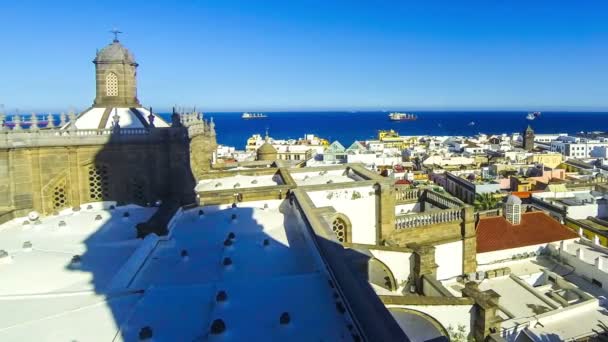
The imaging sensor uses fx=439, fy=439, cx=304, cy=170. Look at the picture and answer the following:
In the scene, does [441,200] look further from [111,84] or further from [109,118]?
[111,84]

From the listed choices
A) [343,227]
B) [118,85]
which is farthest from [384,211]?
[118,85]

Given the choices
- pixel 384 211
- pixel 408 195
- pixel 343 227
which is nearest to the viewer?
pixel 343 227

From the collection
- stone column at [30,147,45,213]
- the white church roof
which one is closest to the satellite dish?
stone column at [30,147,45,213]

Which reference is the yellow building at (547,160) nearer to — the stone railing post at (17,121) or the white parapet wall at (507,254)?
the white parapet wall at (507,254)

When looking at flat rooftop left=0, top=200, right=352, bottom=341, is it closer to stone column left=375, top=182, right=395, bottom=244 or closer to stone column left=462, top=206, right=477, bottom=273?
stone column left=375, top=182, right=395, bottom=244

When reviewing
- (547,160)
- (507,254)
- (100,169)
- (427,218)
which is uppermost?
(100,169)

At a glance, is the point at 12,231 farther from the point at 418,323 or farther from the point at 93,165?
the point at 418,323

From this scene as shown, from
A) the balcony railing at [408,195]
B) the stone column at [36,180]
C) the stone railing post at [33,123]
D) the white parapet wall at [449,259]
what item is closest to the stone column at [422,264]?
the white parapet wall at [449,259]
